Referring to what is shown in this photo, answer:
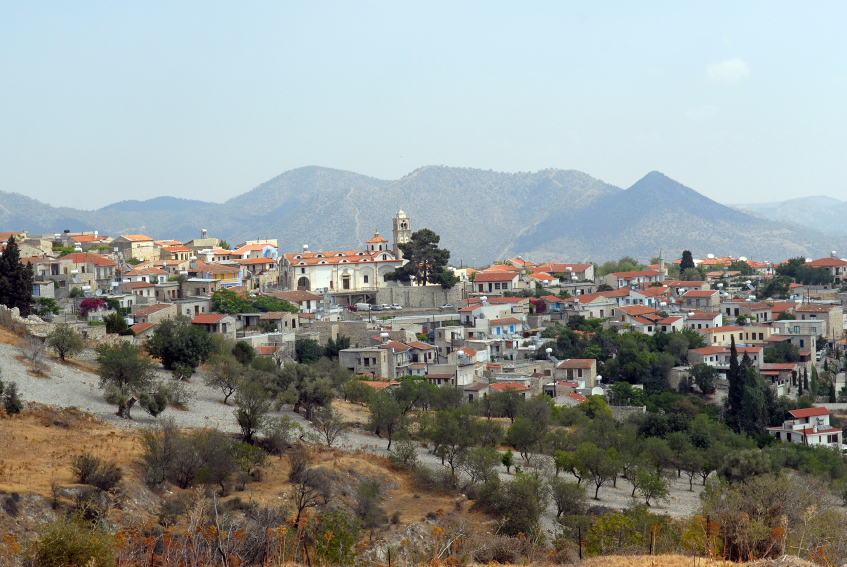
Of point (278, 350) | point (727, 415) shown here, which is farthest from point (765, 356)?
point (278, 350)

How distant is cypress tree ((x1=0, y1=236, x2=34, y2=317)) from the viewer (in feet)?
97.6

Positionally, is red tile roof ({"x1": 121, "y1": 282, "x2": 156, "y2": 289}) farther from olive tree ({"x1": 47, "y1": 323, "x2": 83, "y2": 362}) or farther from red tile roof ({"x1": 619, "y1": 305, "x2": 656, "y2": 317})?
red tile roof ({"x1": 619, "y1": 305, "x2": 656, "y2": 317})

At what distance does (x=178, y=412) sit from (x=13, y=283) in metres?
10.6

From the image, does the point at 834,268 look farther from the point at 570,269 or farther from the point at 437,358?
the point at 437,358

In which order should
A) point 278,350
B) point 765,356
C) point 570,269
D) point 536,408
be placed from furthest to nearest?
point 570,269
point 765,356
point 278,350
point 536,408

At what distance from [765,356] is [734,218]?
538 ft

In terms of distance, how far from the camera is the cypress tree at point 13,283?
2975 cm

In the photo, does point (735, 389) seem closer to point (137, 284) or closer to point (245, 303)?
point (245, 303)

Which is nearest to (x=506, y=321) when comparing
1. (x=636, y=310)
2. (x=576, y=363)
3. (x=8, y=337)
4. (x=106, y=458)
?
(x=576, y=363)

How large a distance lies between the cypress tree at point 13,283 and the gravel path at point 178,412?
5511mm

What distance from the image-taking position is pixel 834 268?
60906 millimetres

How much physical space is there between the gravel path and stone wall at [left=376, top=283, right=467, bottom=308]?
908 inches

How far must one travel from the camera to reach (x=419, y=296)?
162 feet

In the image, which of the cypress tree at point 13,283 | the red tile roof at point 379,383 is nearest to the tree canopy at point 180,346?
the cypress tree at point 13,283
